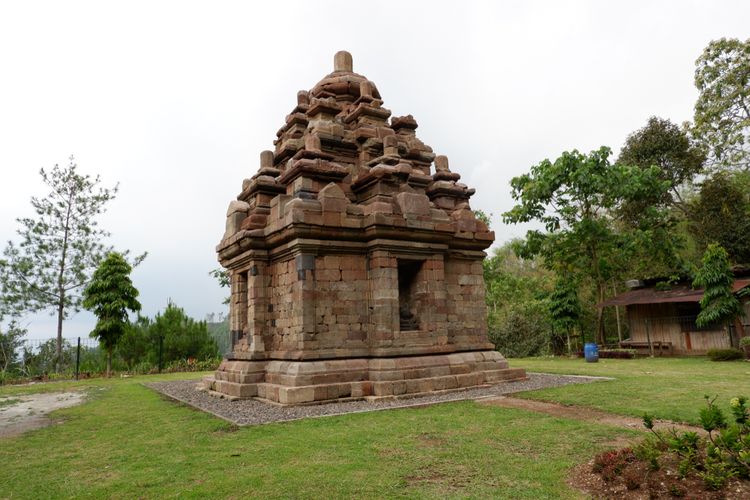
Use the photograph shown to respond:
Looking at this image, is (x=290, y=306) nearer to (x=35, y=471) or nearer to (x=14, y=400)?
(x=35, y=471)

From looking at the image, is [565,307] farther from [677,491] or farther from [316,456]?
[677,491]

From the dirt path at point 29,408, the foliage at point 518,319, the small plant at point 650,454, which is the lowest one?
the dirt path at point 29,408

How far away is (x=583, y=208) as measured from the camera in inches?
905

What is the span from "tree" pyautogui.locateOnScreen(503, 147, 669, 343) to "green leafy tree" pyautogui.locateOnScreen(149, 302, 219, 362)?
16.0 meters

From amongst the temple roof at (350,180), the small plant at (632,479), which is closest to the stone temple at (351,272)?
the temple roof at (350,180)

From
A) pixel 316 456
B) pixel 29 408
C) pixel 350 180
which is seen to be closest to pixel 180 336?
pixel 29 408

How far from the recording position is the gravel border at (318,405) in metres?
8.17

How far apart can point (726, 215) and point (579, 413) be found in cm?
2306

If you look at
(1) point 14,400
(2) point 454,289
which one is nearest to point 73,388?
(1) point 14,400

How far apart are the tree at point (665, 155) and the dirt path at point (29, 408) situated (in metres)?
28.0

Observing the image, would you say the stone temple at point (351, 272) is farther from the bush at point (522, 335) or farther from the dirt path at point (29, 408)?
the bush at point (522, 335)

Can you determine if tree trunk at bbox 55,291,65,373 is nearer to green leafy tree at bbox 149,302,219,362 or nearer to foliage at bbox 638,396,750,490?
green leafy tree at bbox 149,302,219,362

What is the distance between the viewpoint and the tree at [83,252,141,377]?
20.5m

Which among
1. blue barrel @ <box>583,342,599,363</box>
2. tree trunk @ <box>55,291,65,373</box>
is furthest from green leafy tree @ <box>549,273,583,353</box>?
tree trunk @ <box>55,291,65,373</box>
